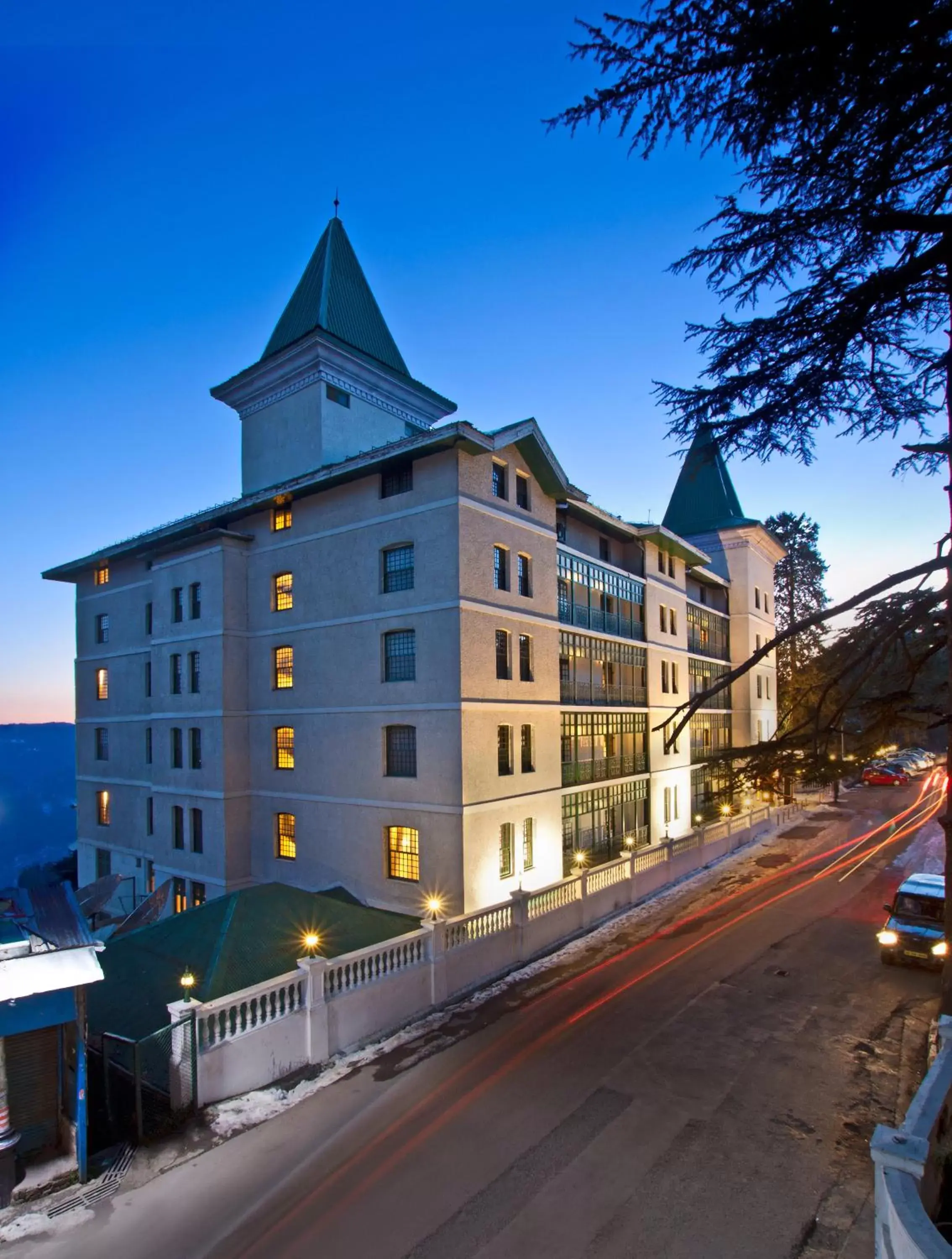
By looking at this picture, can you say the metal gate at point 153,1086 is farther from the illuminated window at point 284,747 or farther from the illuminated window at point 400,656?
the illuminated window at point 284,747

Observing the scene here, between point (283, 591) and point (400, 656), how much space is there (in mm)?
6553

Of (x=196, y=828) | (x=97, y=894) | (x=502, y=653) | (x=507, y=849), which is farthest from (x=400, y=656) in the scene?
(x=97, y=894)

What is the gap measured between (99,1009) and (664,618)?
29.9 metres

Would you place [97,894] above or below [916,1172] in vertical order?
below

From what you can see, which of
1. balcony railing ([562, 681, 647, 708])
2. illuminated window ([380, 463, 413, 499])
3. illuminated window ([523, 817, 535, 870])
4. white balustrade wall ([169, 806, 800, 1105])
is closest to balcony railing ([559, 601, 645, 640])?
balcony railing ([562, 681, 647, 708])

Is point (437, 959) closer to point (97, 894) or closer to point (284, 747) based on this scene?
point (284, 747)

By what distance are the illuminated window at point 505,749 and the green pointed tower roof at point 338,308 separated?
1650cm

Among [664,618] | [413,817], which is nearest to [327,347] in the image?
[413,817]

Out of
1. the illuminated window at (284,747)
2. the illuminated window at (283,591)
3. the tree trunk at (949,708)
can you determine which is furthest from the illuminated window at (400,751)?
the tree trunk at (949,708)

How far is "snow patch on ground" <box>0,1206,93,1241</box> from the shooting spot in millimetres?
8195

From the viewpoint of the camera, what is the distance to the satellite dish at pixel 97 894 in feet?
88.2

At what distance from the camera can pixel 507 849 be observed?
2269 cm

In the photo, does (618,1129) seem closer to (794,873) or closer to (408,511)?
(408,511)

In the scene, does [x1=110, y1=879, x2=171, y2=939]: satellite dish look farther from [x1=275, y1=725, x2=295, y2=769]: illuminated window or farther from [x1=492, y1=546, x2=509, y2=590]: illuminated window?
[x1=492, y1=546, x2=509, y2=590]: illuminated window
